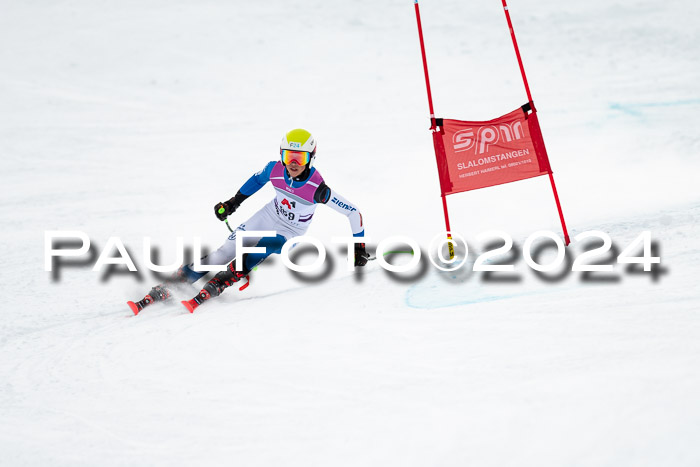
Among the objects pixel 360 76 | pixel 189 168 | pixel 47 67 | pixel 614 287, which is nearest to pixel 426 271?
pixel 614 287

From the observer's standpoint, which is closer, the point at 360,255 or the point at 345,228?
the point at 360,255

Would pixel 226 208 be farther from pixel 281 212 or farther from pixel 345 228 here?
pixel 345 228

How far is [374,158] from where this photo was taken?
9039 mm

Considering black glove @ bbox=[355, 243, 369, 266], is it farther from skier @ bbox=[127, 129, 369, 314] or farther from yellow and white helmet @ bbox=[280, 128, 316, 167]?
yellow and white helmet @ bbox=[280, 128, 316, 167]

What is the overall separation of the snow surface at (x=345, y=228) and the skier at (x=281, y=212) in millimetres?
227

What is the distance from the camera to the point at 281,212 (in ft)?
16.7

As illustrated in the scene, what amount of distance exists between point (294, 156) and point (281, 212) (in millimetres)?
638

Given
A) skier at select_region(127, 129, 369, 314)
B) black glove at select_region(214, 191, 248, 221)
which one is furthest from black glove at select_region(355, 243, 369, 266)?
black glove at select_region(214, 191, 248, 221)

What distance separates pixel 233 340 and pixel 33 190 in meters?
5.35

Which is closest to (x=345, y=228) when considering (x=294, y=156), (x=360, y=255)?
(x=360, y=255)

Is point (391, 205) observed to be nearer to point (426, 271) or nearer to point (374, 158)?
point (374, 158)

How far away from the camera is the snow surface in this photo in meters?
2.81

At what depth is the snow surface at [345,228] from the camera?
2814 mm

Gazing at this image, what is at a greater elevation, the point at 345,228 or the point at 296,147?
the point at 296,147
